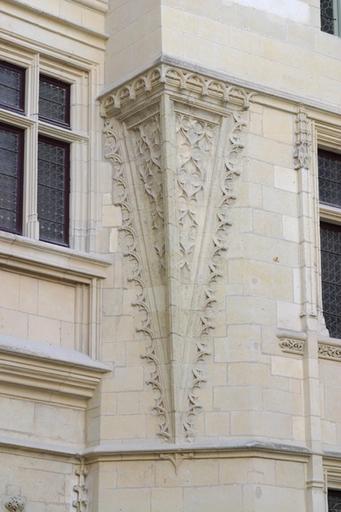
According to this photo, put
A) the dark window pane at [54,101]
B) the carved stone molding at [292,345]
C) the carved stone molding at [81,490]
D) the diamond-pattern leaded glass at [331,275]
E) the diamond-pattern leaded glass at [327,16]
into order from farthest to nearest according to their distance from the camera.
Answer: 1. the diamond-pattern leaded glass at [327,16]
2. the diamond-pattern leaded glass at [331,275]
3. the dark window pane at [54,101]
4. the carved stone molding at [292,345]
5. the carved stone molding at [81,490]

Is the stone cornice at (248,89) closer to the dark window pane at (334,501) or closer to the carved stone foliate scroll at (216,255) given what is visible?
the carved stone foliate scroll at (216,255)

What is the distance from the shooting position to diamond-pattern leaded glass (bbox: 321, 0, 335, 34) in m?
13.8

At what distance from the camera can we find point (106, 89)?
40.9ft

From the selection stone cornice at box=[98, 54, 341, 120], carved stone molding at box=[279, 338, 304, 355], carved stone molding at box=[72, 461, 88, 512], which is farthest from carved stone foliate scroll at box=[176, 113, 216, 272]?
carved stone molding at box=[72, 461, 88, 512]

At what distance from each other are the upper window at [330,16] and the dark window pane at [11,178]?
3.63 meters

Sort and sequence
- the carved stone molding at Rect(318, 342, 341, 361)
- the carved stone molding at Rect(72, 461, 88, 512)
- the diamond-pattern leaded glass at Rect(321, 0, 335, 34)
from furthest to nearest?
1. the diamond-pattern leaded glass at Rect(321, 0, 335, 34)
2. the carved stone molding at Rect(318, 342, 341, 361)
3. the carved stone molding at Rect(72, 461, 88, 512)

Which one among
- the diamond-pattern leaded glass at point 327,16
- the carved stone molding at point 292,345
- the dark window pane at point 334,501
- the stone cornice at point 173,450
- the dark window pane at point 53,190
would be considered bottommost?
the dark window pane at point 334,501

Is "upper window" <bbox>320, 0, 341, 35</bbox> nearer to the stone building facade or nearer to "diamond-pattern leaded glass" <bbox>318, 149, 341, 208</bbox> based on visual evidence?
the stone building facade

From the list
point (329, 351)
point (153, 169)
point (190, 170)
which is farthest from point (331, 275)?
point (153, 169)

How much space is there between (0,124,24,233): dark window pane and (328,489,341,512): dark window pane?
3645 mm

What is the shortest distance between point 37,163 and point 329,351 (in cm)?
317

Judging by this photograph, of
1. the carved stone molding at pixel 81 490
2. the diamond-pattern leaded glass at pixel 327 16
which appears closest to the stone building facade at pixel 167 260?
the carved stone molding at pixel 81 490

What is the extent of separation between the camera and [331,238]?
12930 millimetres

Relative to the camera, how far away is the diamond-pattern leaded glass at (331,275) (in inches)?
495
